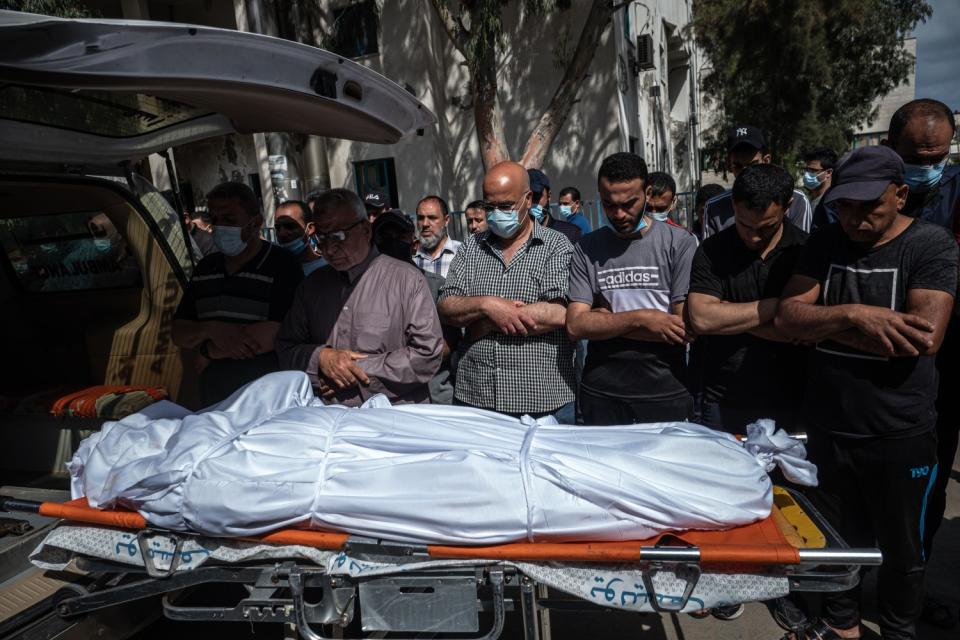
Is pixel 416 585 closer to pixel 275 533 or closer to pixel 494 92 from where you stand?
pixel 275 533

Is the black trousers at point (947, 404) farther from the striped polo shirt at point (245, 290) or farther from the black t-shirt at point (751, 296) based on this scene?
the striped polo shirt at point (245, 290)

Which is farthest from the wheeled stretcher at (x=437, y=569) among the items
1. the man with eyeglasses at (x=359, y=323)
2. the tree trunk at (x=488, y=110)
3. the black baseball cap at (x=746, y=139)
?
the tree trunk at (x=488, y=110)

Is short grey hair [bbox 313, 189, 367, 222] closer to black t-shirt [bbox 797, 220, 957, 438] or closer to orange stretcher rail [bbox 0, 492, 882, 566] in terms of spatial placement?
orange stretcher rail [bbox 0, 492, 882, 566]

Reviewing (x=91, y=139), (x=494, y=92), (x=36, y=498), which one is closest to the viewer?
(x=36, y=498)

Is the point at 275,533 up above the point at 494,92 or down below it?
below

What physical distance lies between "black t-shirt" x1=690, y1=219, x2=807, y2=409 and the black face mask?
2184 mm

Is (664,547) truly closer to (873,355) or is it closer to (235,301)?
(873,355)

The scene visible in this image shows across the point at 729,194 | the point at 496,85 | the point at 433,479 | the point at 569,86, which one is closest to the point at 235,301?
the point at 433,479

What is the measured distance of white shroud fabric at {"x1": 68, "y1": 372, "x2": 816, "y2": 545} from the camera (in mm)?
2098

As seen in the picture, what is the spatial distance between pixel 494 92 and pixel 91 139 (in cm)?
910

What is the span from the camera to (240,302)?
3.56 meters

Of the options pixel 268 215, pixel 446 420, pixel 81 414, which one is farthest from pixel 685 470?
pixel 268 215

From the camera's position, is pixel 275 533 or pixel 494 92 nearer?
pixel 275 533

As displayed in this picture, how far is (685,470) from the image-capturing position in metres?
2.18
